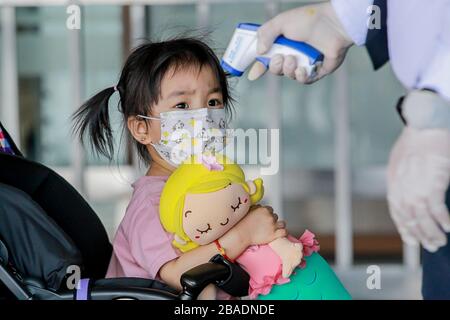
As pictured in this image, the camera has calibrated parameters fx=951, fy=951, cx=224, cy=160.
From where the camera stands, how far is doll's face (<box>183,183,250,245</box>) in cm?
174

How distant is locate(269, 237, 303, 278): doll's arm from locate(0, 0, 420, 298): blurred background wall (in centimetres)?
120

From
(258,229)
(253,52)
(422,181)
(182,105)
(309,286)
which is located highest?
(253,52)

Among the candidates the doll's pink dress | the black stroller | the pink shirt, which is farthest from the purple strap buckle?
the doll's pink dress

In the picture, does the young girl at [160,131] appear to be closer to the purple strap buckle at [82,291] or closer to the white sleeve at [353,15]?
the purple strap buckle at [82,291]

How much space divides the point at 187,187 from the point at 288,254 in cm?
22

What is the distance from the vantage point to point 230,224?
1763 millimetres

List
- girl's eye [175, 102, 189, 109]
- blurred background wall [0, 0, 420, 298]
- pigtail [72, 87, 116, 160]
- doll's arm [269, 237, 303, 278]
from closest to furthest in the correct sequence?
1. doll's arm [269, 237, 303, 278]
2. girl's eye [175, 102, 189, 109]
3. pigtail [72, 87, 116, 160]
4. blurred background wall [0, 0, 420, 298]

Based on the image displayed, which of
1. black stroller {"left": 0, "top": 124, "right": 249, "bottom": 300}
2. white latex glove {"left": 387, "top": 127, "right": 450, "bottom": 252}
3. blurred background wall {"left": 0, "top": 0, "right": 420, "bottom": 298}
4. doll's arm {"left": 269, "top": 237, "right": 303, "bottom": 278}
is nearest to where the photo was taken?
white latex glove {"left": 387, "top": 127, "right": 450, "bottom": 252}

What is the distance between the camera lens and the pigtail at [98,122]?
6.51 feet

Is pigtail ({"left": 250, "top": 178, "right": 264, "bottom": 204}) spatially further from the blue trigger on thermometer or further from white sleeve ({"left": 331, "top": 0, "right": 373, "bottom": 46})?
white sleeve ({"left": 331, "top": 0, "right": 373, "bottom": 46})

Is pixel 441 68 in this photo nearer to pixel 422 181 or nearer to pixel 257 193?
pixel 422 181

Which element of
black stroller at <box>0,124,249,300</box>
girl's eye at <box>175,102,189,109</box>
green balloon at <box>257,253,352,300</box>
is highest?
girl's eye at <box>175,102,189,109</box>

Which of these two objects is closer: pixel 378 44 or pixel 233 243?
pixel 233 243

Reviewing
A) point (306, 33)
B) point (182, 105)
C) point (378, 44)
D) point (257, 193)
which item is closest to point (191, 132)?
point (182, 105)
